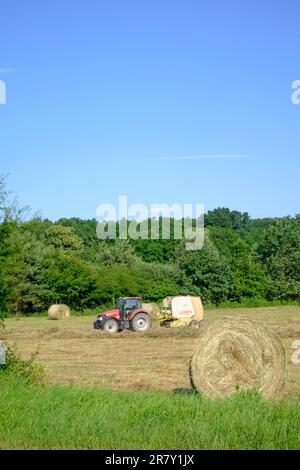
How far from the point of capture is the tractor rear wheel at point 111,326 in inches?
1088

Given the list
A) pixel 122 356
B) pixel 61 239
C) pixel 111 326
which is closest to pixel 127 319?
pixel 111 326

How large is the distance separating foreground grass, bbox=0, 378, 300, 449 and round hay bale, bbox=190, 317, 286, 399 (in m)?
1.92

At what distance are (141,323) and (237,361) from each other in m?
15.8

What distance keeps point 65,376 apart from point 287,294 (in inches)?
1551

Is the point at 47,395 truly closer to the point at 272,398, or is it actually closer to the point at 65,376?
the point at 272,398

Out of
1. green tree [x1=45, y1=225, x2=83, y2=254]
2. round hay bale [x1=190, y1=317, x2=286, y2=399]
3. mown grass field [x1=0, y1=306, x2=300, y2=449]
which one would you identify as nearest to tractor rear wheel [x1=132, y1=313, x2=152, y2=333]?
round hay bale [x1=190, y1=317, x2=286, y2=399]

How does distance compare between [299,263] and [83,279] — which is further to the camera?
[299,263]

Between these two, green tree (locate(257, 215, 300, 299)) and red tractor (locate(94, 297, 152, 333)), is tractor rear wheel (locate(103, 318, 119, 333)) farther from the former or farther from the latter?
green tree (locate(257, 215, 300, 299))

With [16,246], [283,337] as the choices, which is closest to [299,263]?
[283,337]

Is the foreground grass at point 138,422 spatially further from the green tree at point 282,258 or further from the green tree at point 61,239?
the green tree at point 61,239

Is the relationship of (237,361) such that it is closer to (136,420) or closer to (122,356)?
(136,420)

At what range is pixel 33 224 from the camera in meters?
12.3

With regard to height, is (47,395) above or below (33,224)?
below
